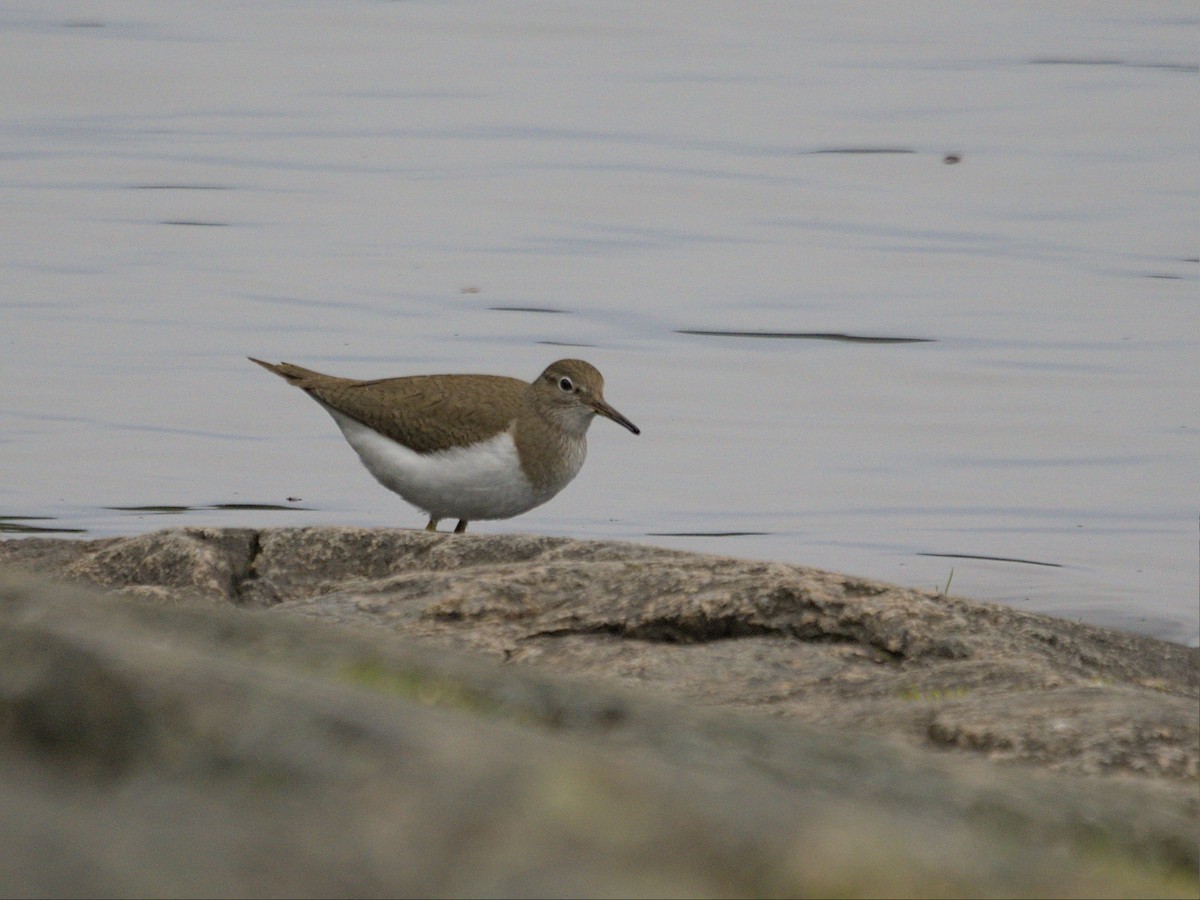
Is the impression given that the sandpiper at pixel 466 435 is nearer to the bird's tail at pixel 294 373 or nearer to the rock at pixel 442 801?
the bird's tail at pixel 294 373

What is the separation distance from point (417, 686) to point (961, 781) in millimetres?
520

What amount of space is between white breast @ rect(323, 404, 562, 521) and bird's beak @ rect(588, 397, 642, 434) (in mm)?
791

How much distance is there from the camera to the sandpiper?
9148mm

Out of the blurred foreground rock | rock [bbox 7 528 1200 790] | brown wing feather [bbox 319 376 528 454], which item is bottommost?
rock [bbox 7 528 1200 790]

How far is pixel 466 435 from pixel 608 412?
1150mm

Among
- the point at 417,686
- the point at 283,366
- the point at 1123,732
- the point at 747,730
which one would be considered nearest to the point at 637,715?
the point at 747,730

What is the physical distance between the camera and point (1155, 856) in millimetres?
1494

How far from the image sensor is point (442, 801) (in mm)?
1110

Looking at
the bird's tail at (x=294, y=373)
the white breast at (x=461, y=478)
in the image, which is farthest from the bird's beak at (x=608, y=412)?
the bird's tail at (x=294, y=373)

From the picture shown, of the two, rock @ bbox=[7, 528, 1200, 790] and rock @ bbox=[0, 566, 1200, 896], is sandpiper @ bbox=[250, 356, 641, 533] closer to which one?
rock @ bbox=[7, 528, 1200, 790]

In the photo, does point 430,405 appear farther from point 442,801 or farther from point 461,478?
point 442,801

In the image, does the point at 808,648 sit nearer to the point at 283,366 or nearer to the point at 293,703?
the point at 293,703

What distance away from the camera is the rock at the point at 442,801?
1.06m

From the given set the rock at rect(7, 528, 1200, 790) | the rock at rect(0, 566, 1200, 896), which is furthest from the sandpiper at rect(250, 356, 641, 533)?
the rock at rect(0, 566, 1200, 896)
